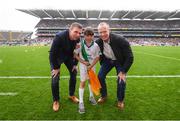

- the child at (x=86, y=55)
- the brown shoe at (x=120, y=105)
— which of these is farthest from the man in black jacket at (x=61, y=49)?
the brown shoe at (x=120, y=105)

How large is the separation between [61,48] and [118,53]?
1.15m

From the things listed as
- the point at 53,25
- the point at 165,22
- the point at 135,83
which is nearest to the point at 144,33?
the point at 165,22

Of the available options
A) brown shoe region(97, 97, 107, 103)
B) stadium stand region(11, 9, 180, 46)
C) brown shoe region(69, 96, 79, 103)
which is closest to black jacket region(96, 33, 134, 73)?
brown shoe region(97, 97, 107, 103)

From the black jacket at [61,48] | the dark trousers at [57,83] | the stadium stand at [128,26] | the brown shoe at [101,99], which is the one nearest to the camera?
the black jacket at [61,48]

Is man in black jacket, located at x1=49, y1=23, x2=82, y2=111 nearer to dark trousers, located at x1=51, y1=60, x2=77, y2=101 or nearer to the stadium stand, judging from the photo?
dark trousers, located at x1=51, y1=60, x2=77, y2=101

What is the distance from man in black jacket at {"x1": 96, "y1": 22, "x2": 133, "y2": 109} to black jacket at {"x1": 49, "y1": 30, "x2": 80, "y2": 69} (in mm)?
587

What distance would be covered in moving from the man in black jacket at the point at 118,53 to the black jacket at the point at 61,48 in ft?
1.93

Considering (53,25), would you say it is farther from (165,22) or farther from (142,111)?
(142,111)

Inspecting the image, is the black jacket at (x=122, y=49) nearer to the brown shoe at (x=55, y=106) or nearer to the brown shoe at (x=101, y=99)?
the brown shoe at (x=101, y=99)

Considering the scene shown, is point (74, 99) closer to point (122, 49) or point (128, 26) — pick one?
point (122, 49)

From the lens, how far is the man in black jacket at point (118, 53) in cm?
488

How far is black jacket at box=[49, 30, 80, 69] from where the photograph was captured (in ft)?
15.9

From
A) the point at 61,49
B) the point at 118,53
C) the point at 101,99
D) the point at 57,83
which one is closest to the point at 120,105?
the point at 101,99

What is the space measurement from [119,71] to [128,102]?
2.58ft
